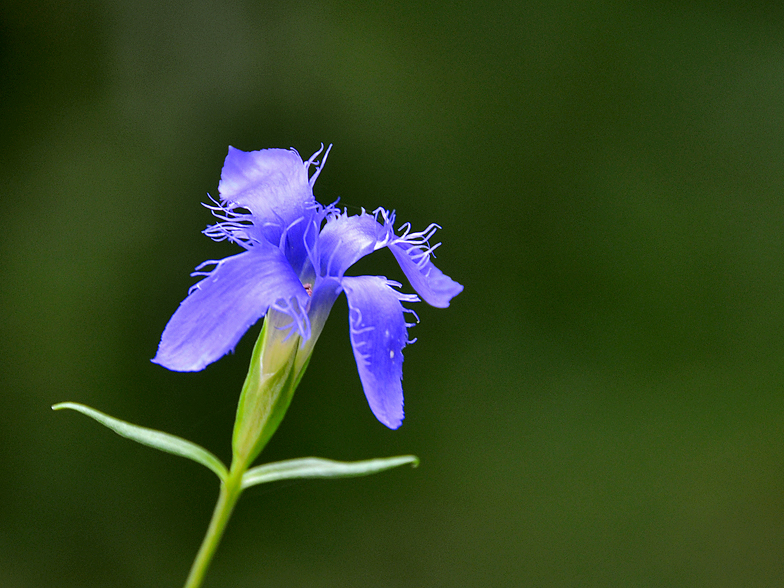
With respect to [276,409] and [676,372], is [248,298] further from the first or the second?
[676,372]

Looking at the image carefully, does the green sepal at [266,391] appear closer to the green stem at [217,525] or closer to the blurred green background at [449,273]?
the green stem at [217,525]

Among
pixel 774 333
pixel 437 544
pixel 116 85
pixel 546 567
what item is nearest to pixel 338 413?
pixel 437 544

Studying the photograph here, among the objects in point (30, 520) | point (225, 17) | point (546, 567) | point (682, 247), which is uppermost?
point (225, 17)

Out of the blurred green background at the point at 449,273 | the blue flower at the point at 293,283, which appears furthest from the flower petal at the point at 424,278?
the blurred green background at the point at 449,273

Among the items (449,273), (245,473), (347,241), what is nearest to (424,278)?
(347,241)

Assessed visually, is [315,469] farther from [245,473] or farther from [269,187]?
[269,187]
